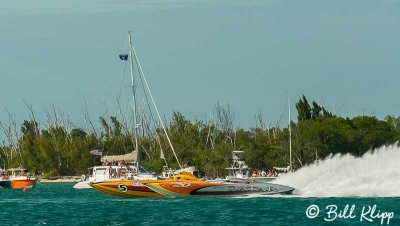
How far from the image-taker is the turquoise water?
5472 cm

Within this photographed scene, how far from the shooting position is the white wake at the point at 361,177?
215 feet

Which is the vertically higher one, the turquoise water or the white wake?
the white wake

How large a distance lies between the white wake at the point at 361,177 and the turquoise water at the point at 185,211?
0.61m

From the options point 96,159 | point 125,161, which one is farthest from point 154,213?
point 96,159

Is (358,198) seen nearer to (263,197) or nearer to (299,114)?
(263,197)

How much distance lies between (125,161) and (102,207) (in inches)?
1707

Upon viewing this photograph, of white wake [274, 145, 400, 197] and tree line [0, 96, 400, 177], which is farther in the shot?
tree line [0, 96, 400, 177]

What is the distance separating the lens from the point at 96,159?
16612cm
